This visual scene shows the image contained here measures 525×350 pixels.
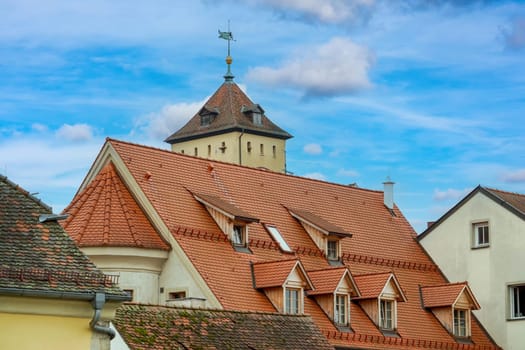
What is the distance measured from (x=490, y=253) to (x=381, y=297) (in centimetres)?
773

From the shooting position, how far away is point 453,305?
2287 inches

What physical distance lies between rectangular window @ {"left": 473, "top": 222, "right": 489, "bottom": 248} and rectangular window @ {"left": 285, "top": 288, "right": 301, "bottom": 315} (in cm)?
1229

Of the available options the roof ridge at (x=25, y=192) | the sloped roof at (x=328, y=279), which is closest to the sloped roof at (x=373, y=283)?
the sloped roof at (x=328, y=279)

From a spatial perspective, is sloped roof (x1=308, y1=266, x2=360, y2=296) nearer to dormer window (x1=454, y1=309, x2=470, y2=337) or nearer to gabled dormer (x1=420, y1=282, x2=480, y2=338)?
gabled dormer (x1=420, y1=282, x2=480, y2=338)

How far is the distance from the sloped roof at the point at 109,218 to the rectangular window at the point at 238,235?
342cm

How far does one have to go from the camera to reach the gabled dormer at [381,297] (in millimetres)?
55250

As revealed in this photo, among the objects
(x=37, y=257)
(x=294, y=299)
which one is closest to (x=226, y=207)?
(x=294, y=299)

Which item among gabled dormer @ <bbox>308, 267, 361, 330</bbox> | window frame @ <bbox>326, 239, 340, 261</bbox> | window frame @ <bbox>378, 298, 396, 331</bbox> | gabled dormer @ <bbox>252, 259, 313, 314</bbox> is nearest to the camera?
gabled dormer @ <bbox>252, 259, 313, 314</bbox>

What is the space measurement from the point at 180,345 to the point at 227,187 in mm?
23107

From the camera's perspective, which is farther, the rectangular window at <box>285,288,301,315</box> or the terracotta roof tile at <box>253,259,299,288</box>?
the rectangular window at <box>285,288,301,315</box>

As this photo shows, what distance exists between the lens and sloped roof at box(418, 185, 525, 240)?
198 feet

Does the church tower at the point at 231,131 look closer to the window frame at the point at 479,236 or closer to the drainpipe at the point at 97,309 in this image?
the window frame at the point at 479,236

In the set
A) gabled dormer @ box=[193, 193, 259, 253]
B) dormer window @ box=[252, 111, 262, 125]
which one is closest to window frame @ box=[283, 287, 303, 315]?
gabled dormer @ box=[193, 193, 259, 253]

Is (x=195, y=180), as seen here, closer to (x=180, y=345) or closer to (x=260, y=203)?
(x=260, y=203)
